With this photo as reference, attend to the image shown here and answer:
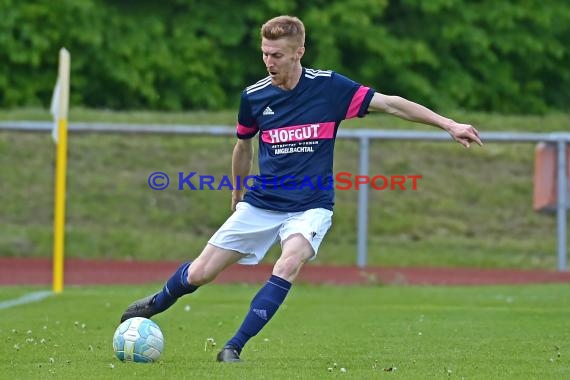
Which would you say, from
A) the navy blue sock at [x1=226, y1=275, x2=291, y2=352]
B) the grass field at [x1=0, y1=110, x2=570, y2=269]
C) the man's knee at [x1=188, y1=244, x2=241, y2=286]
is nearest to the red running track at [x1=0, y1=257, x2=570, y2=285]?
the grass field at [x1=0, y1=110, x2=570, y2=269]

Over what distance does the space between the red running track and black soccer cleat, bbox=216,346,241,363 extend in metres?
8.81

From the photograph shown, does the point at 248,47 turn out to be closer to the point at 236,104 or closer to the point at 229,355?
the point at 236,104

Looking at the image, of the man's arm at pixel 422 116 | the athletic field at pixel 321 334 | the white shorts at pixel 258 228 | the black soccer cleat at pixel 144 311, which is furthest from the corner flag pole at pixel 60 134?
the man's arm at pixel 422 116

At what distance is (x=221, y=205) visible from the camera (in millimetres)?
21094

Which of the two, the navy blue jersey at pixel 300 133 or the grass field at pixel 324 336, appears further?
the navy blue jersey at pixel 300 133

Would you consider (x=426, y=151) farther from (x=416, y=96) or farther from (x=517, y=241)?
(x=416, y=96)

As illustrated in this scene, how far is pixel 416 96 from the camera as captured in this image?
27.9 meters

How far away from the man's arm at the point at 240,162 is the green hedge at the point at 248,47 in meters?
17.9

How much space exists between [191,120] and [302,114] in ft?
57.1

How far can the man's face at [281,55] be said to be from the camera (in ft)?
25.3

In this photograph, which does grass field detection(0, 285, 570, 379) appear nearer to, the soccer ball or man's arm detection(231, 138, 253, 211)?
the soccer ball

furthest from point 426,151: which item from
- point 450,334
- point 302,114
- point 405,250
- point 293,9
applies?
point 302,114

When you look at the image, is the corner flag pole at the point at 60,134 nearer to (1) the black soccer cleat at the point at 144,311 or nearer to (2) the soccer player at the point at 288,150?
(1) the black soccer cleat at the point at 144,311

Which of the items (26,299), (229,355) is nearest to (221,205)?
(26,299)
